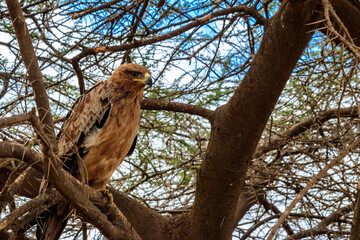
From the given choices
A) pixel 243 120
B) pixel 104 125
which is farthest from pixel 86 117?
pixel 243 120

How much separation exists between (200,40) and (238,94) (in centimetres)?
179

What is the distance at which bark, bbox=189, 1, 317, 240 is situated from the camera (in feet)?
9.42

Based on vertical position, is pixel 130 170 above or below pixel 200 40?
Answer: below

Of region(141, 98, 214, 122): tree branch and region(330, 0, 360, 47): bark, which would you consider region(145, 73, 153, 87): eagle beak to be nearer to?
region(141, 98, 214, 122): tree branch

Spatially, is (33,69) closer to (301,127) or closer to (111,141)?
(111,141)

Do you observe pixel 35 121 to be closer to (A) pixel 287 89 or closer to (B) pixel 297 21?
(B) pixel 297 21

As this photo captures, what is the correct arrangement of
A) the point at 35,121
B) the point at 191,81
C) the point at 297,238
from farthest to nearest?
the point at 191,81, the point at 297,238, the point at 35,121

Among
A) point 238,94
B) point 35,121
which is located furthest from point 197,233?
point 35,121

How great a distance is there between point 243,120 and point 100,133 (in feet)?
3.82

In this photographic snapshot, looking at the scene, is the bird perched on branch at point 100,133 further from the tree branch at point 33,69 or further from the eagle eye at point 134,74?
the tree branch at point 33,69

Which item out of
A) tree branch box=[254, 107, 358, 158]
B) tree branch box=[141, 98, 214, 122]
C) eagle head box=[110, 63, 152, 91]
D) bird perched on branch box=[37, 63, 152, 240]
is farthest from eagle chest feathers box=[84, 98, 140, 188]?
tree branch box=[254, 107, 358, 158]

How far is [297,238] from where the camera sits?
14.3ft

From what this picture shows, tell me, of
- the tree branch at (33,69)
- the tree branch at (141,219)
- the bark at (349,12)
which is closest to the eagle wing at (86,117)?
the tree branch at (141,219)

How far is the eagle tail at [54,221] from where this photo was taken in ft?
11.5
